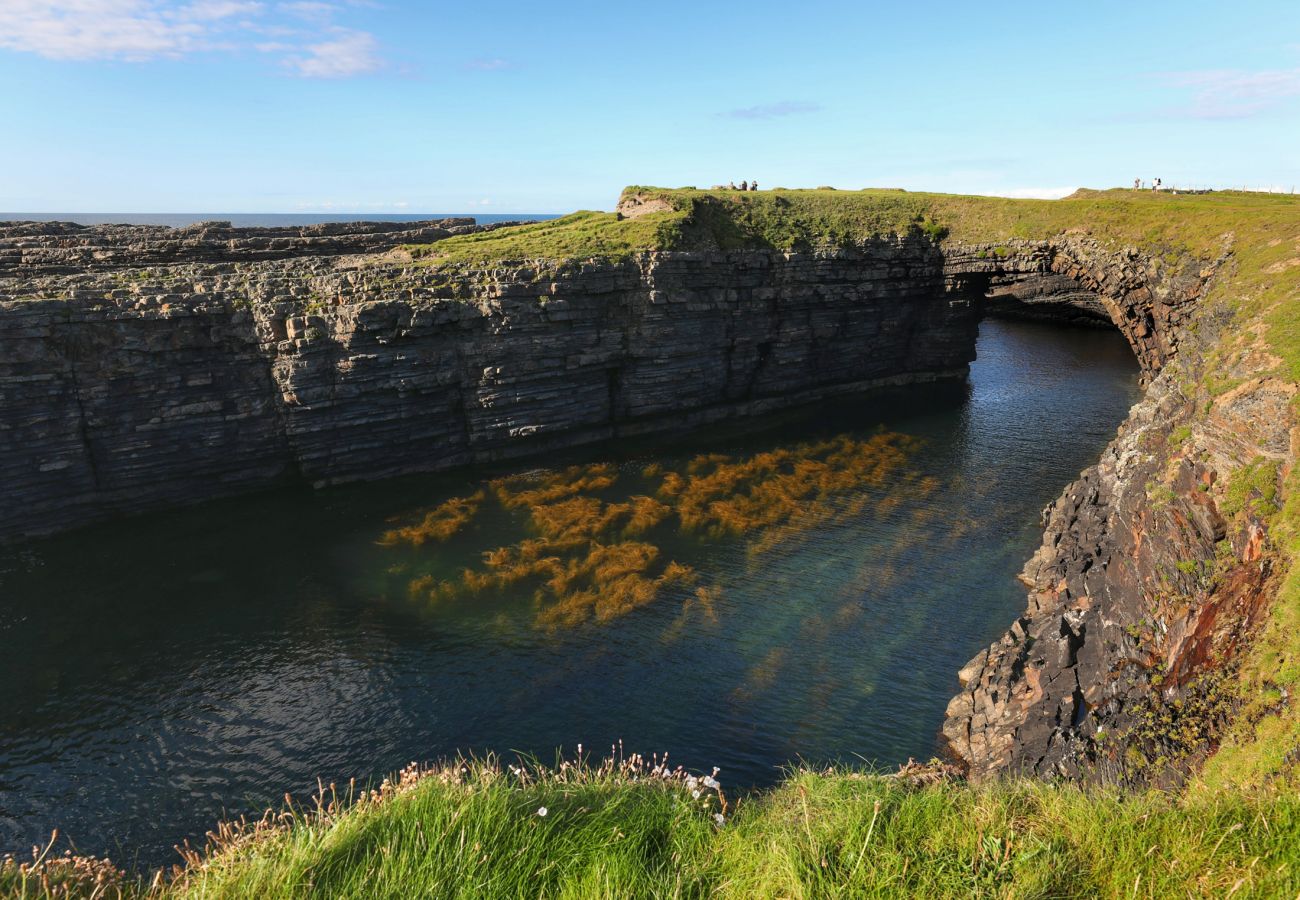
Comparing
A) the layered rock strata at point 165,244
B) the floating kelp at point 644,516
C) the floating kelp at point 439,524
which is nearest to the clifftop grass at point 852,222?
the layered rock strata at point 165,244

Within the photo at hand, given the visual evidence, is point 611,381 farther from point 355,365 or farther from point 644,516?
point 355,365

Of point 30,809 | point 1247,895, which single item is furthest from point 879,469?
point 30,809

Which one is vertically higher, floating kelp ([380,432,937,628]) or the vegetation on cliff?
the vegetation on cliff

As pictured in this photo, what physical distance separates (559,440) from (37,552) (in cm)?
3182

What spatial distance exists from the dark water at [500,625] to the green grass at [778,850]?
12.7 metres

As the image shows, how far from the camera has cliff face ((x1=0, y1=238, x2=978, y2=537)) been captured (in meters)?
39.8

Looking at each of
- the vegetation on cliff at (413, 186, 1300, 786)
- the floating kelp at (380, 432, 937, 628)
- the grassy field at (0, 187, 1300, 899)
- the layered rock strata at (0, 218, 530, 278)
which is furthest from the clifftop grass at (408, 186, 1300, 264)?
the grassy field at (0, 187, 1300, 899)

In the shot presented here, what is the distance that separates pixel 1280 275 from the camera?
32.5 m

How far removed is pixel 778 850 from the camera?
9898mm

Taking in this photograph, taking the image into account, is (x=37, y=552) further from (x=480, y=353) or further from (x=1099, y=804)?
(x=1099, y=804)

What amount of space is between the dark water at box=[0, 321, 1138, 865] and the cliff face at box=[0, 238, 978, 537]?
2906 millimetres

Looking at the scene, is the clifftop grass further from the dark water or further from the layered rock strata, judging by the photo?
the dark water

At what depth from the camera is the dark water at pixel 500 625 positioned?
24.3m

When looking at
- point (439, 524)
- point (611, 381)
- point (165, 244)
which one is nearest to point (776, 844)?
point (439, 524)
